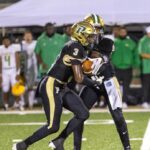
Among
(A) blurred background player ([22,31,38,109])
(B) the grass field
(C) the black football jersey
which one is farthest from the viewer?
(A) blurred background player ([22,31,38,109])

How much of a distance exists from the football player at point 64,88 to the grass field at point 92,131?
1118 millimetres

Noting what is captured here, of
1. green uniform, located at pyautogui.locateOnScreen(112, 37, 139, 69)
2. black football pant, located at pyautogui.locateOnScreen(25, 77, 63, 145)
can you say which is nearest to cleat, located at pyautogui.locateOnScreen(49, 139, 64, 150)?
black football pant, located at pyautogui.locateOnScreen(25, 77, 63, 145)

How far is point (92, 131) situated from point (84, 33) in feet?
10.2

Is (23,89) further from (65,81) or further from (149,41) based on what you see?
(65,81)

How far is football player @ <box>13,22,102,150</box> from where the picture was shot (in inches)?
303

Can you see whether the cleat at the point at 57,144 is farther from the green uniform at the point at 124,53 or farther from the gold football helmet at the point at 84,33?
the green uniform at the point at 124,53

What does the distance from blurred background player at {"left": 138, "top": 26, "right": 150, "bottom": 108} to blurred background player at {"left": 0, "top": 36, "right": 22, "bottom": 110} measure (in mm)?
2458

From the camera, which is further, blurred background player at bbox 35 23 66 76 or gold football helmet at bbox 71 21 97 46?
blurred background player at bbox 35 23 66 76

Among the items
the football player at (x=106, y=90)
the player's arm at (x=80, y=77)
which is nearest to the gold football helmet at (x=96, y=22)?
the football player at (x=106, y=90)

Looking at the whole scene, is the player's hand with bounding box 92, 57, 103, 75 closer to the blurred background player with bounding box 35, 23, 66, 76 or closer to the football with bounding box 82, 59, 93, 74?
the football with bounding box 82, 59, 93, 74

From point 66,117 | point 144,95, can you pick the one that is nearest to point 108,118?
point 66,117

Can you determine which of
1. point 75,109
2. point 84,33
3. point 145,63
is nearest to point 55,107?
point 75,109

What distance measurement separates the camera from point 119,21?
14.0 meters

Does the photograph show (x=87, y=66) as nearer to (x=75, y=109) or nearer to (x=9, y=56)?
(x=75, y=109)
